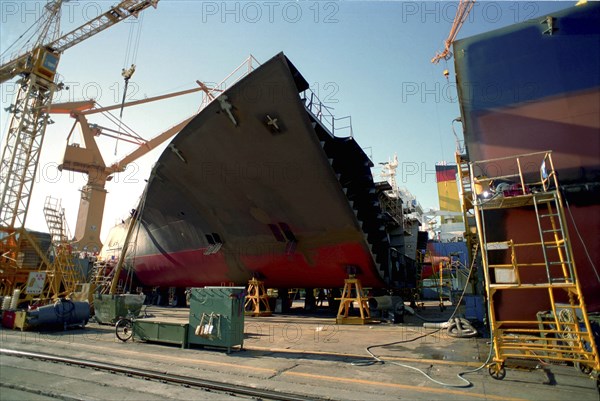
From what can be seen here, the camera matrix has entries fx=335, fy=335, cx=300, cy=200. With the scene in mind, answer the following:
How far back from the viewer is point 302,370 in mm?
7613

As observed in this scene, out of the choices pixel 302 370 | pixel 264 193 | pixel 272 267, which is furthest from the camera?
pixel 272 267

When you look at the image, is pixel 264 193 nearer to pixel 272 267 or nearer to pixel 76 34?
pixel 272 267

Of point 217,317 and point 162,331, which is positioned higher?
point 217,317

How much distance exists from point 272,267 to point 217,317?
371 inches

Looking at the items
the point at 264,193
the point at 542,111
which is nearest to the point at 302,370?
the point at 264,193

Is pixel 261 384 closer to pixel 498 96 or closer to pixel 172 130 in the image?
pixel 498 96

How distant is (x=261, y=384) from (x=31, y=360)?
6.46 m

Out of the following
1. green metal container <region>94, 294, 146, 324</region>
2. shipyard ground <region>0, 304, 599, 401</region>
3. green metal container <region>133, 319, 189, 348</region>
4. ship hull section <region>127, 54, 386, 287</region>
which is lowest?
shipyard ground <region>0, 304, 599, 401</region>

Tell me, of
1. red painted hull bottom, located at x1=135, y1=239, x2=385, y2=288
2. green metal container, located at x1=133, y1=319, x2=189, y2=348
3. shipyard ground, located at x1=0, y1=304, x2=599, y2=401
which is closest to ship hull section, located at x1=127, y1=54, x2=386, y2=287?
red painted hull bottom, located at x1=135, y1=239, x2=385, y2=288

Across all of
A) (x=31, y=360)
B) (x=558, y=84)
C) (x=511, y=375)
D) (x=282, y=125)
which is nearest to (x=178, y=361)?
(x=31, y=360)

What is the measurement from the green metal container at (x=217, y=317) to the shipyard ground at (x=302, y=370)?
0.36 m

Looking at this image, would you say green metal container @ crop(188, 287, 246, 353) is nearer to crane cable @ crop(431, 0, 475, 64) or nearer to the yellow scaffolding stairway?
the yellow scaffolding stairway

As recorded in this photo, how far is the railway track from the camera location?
576cm

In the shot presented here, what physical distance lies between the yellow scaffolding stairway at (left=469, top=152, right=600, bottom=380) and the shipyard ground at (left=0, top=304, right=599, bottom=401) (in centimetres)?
57
